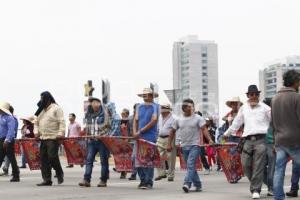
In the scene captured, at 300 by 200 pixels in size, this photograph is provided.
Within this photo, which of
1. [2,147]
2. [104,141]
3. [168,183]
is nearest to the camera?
[104,141]

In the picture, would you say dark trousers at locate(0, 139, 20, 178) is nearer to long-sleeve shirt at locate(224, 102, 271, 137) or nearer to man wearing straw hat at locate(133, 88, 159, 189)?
man wearing straw hat at locate(133, 88, 159, 189)

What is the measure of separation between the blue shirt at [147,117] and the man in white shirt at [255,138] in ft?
7.40

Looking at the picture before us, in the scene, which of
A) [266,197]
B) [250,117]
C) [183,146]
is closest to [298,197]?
[266,197]

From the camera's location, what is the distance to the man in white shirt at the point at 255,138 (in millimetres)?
10734

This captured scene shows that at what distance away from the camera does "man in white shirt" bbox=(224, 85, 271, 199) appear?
10.7 meters

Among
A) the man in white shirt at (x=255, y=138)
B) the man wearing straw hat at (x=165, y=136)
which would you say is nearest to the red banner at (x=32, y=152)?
the man wearing straw hat at (x=165, y=136)

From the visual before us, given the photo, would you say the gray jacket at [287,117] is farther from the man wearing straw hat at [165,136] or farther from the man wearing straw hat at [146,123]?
the man wearing straw hat at [165,136]

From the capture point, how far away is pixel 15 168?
1555cm

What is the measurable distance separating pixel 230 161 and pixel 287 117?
434 centimetres

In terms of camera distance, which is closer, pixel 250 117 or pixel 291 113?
pixel 291 113

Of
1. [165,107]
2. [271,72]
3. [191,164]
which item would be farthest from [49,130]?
[271,72]

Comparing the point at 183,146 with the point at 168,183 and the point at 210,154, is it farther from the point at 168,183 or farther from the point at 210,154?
the point at 210,154

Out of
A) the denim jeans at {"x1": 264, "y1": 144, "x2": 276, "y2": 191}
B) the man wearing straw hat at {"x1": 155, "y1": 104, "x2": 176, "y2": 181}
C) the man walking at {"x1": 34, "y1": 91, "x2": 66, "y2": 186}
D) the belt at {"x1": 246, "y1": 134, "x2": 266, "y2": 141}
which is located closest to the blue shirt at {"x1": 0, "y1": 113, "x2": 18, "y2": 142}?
the man walking at {"x1": 34, "y1": 91, "x2": 66, "y2": 186}

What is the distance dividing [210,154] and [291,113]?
1110 centimetres
